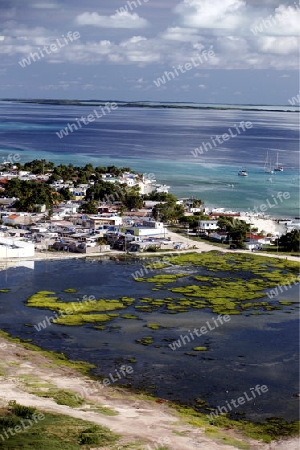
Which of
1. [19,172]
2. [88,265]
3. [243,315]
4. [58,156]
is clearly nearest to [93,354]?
[243,315]

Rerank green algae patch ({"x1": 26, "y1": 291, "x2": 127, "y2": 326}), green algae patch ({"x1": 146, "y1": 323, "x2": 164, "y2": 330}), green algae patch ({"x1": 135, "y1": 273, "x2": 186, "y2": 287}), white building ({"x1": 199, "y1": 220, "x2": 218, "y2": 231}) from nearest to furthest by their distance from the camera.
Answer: green algae patch ({"x1": 146, "y1": 323, "x2": 164, "y2": 330})
green algae patch ({"x1": 26, "y1": 291, "x2": 127, "y2": 326})
green algae patch ({"x1": 135, "y1": 273, "x2": 186, "y2": 287})
white building ({"x1": 199, "y1": 220, "x2": 218, "y2": 231})

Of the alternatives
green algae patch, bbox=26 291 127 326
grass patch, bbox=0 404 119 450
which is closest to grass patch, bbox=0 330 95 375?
green algae patch, bbox=26 291 127 326

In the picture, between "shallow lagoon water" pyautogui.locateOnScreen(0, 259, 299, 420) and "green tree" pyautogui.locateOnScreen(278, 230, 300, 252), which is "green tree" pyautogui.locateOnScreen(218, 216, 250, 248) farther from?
"shallow lagoon water" pyautogui.locateOnScreen(0, 259, 299, 420)

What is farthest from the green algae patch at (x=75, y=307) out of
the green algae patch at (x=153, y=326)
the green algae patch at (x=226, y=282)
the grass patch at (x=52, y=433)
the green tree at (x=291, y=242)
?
the green tree at (x=291, y=242)

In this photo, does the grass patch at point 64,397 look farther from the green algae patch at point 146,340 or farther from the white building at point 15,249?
the white building at point 15,249

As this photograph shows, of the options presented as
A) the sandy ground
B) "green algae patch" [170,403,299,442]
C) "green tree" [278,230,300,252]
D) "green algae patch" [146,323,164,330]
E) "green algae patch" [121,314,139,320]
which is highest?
"green tree" [278,230,300,252]

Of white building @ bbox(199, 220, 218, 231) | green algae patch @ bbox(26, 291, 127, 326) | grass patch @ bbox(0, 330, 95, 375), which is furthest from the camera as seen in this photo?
white building @ bbox(199, 220, 218, 231)
